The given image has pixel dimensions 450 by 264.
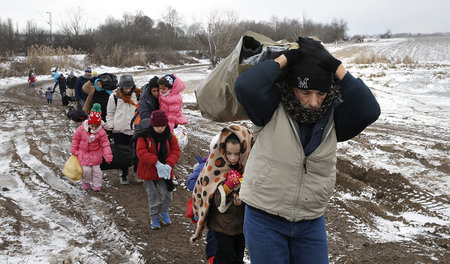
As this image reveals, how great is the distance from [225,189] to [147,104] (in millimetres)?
3191

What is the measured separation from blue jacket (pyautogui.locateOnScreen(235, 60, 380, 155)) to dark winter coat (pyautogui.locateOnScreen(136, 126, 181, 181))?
274cm

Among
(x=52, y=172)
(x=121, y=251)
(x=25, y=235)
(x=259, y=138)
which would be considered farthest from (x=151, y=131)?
(x=52, y=172)

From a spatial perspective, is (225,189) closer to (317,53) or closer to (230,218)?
(230,218)

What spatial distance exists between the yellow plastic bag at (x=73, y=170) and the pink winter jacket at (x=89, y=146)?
0.08m

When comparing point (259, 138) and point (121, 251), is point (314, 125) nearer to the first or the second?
point (259, 138)

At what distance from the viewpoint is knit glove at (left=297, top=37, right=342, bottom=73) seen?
2131 millimetres

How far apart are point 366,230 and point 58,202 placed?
4.60 metres

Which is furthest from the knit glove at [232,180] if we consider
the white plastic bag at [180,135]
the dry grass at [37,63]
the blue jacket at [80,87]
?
the dry grass at [37,63]

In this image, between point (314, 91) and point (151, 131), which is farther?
point (151, 131)

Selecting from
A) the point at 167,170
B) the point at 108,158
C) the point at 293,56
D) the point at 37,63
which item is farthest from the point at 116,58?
the point at 293,56

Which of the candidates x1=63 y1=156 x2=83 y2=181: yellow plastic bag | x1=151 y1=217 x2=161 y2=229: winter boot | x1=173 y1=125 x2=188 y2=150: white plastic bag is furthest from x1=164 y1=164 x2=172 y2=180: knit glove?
x1=63 y1=156 x2=83 y2=181: yellow plastic bag

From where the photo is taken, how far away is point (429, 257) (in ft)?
14.0

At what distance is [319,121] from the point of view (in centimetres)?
222

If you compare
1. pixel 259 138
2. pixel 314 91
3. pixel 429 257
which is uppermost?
pixel 314 91
